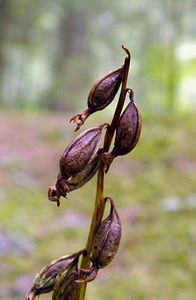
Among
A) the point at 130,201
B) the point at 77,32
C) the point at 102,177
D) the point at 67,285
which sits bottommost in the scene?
the point at 67,285

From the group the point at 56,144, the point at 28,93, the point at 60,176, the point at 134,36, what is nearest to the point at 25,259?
the point at 60,176

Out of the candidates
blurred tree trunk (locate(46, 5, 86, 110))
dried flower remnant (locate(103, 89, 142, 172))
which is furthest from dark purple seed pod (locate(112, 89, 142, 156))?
blurred tree trunk (locate(46, 5, 86, 110))

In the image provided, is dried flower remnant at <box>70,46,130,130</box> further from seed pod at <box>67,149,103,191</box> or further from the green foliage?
the green foliage

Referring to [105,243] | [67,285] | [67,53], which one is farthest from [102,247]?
[67,53]

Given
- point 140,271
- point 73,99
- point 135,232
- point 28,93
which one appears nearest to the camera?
point 140,271

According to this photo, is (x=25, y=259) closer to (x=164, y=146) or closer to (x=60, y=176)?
(x=60, y=176)

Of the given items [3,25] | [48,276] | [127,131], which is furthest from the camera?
[3,25]

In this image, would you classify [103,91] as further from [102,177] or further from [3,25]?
[3,25]
